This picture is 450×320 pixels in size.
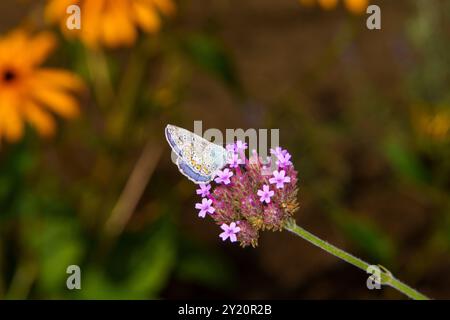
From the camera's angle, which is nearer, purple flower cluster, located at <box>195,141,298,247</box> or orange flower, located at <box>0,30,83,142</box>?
purple flower cluster, located at <box>195,141,298,247</box>

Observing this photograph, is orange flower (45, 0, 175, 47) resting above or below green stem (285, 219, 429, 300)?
above

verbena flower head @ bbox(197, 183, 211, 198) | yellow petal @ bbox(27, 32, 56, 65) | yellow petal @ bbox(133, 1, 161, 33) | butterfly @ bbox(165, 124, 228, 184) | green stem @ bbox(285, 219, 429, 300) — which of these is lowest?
green stem @ bbox(285, 219, 429, 300)

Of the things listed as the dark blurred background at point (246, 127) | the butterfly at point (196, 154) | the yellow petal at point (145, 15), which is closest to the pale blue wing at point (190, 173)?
the butterfly at point (196, 154)

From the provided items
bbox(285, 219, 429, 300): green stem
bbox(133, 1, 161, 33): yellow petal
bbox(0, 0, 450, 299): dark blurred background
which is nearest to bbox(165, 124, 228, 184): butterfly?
bbox(285, 219, 429, 300): green stem

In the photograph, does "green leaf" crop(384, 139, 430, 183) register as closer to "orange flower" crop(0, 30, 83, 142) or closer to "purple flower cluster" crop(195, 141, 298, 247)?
"orange flower" crop(0, 30, 83, 142)

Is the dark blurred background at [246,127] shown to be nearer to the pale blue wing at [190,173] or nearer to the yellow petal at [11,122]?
the yellow petal at [11,122]

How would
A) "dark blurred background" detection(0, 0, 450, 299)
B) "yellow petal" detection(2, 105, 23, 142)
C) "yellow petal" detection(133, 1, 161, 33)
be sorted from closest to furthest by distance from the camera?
"yellow petal" detection(133, 1, 161, 33)
"yellow petal" detection(2, 105, 23, 142)
"dark blurred background" detection(0, 0, 450, 299)
